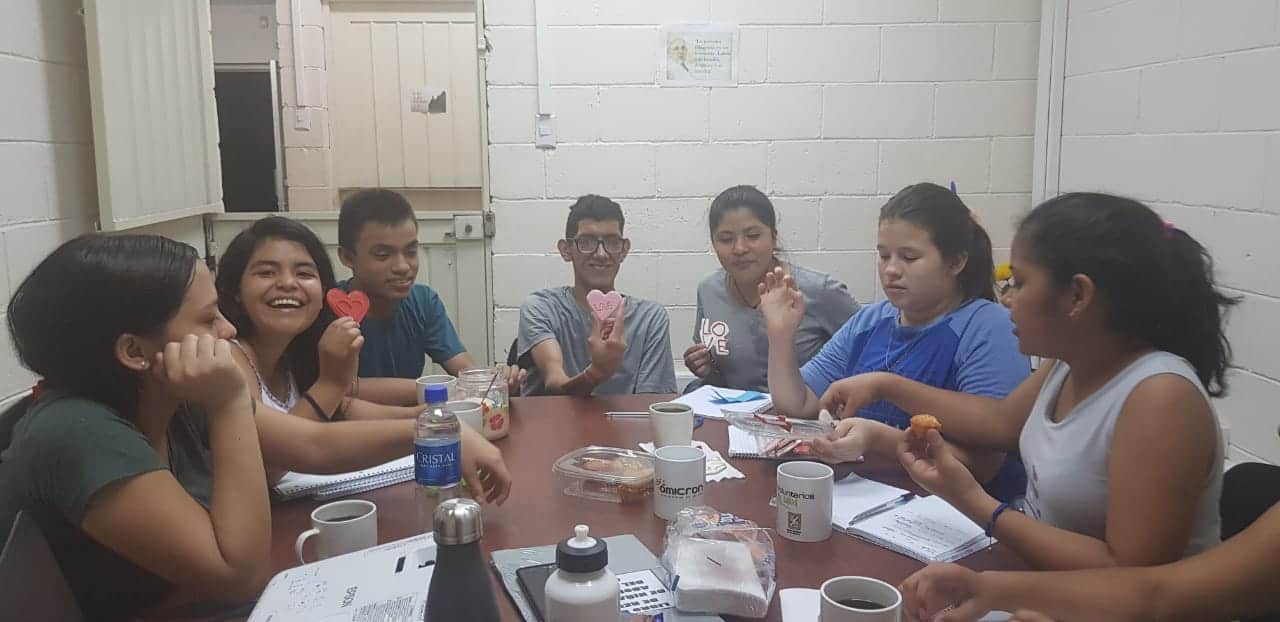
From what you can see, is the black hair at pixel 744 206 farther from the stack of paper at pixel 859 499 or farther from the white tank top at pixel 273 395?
the white tank top at pixel 273 395

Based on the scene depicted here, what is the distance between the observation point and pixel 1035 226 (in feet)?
4.62

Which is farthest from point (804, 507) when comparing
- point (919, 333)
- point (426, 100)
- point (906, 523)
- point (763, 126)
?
point (426, 100)

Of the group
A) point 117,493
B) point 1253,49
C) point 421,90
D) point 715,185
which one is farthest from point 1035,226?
point 421,90

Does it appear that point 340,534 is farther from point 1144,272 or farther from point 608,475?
point 1144,272

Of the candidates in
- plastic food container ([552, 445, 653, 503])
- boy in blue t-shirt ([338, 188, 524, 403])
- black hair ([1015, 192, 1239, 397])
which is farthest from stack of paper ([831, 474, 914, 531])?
boy in blue t-shirt ([338, 188, 524, 403])

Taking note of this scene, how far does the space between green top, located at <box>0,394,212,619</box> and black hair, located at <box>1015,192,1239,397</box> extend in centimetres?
141

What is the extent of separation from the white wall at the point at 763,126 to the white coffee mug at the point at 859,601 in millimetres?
2727

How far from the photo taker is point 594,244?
275 cm

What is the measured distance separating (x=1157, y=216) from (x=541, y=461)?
1204 mm

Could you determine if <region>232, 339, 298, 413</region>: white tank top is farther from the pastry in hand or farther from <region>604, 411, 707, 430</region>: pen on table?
the pastry in hand

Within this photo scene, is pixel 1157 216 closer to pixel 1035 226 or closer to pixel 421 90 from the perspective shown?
pixel 1035 226

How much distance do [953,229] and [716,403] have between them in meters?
0.72

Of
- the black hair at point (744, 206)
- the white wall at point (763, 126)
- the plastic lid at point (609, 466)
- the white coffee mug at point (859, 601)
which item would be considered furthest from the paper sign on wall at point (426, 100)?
the white coffee mug at point (859, 601)

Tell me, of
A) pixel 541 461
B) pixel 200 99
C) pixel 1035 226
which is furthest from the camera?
pixel 200 99
